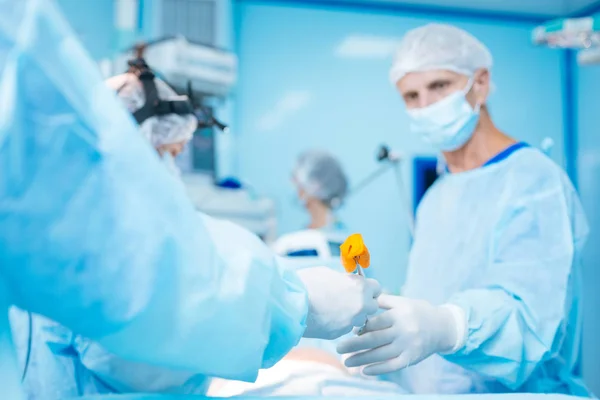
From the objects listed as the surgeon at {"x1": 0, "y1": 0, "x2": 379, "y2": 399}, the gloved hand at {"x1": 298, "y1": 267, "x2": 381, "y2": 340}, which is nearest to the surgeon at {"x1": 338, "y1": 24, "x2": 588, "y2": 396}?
the gloved hand at {"x1": 298, "y1": 267, "x2": 381, "y2": 340}

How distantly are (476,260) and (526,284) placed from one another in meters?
0.17

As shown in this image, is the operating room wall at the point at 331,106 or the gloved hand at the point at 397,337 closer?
the gloved hand at the point at 397,337

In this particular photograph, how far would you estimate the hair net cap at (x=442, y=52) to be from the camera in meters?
1.47

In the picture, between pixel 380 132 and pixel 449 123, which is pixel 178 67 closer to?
pixel 449 123

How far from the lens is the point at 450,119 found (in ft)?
4.78

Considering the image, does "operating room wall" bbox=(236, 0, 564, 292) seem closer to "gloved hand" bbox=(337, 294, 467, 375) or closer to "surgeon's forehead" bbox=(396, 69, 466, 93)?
"surgeon's forehead" bbox=(396, 69, 466, 93)

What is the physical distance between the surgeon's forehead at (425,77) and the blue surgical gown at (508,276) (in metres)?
0.26

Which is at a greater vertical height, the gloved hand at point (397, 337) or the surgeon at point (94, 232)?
the surgeon at point (94, 232)

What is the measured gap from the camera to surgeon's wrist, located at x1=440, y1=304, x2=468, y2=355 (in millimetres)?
1009

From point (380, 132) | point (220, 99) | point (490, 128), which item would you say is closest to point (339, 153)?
point (380, 132)

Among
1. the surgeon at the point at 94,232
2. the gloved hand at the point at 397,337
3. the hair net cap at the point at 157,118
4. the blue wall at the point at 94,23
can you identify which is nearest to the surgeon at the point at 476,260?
the gloved hand at the point at 397,337

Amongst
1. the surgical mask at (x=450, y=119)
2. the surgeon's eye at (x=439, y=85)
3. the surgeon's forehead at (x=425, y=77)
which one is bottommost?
the surgical mask at (x=450, y=119)

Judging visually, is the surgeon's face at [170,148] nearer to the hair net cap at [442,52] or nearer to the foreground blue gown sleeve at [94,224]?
the hair net cap at [442,52]

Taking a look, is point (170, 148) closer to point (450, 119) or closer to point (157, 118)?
point (157, 118)
